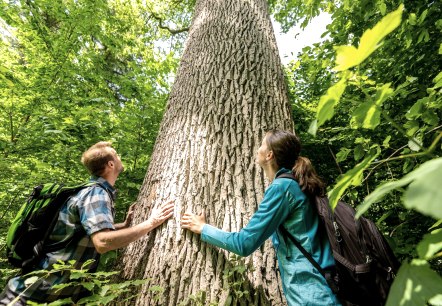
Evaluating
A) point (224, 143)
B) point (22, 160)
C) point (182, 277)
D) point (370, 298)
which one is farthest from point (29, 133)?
point (370, 298)

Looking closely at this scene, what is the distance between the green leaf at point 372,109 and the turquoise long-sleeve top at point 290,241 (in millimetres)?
808

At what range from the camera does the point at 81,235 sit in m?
1.79

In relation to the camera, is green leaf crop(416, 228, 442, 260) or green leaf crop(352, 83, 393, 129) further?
green leaf crop(352, 83, 393, 129)

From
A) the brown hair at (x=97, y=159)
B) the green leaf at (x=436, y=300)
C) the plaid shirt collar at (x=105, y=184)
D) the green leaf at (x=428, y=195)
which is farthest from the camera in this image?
the brown hair at (x=97, y=159)

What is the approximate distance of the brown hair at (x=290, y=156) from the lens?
5.29ft

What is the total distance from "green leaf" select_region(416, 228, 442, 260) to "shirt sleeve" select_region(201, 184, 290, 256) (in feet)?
3.12

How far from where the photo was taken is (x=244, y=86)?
2.49 metres

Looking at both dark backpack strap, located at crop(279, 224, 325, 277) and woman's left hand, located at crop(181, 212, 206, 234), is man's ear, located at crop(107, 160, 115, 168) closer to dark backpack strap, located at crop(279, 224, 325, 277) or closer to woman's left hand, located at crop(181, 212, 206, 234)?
woman's left hand, located at crop(181, 212, 206, 234)

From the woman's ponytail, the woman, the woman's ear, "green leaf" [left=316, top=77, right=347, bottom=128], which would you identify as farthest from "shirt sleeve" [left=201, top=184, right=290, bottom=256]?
"green leaf" [left=316, top=77, right=347, bottom=128]

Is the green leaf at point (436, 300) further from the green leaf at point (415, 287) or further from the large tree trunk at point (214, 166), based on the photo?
the large tree trunk at point (214, 166)

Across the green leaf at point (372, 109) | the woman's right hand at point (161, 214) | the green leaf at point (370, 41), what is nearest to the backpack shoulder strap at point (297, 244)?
the woman's right hand at point (161, 214)

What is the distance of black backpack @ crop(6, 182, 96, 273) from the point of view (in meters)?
1.72

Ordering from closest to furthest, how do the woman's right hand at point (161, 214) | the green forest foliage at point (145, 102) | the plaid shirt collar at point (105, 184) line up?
the woman's right hand at point (161, 214) → the plaid shirt collar at point (105, 184) → the green forest foliage at point (145, 102)

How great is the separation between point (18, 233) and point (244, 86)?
6.49 feet
